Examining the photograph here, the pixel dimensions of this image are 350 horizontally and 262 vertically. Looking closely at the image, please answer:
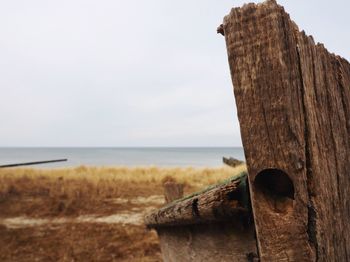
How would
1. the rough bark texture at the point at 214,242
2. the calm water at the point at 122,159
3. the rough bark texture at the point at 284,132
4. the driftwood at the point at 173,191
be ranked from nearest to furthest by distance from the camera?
the rough bark texture at the point at 284,132, the rough bark texture at the point at 214,242, the driftwood at the point at 173,191, the calm water at the point at 122,159

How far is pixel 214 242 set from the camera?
1.94 m

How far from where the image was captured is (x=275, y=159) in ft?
4.04

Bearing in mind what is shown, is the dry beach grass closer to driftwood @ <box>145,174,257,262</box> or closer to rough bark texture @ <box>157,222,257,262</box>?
rough bark texture @ <box>157,222,257,262</box>

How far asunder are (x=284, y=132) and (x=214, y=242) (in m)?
0.92

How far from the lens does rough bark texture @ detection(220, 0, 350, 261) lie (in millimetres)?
1212

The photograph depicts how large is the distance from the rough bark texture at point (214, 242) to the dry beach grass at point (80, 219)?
4459 mm

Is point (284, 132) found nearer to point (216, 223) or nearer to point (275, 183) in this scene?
point (275, 183)

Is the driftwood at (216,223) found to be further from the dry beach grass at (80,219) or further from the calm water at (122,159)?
the calm water at (122,159)

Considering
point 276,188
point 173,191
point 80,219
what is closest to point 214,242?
point 276,188

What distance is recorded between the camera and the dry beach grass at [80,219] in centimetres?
705

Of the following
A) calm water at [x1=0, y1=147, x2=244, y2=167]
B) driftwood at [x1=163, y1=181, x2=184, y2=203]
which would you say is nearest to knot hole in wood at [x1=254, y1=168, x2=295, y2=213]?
driftwood at [x1=163, y1=181, x2=184, y2=203]

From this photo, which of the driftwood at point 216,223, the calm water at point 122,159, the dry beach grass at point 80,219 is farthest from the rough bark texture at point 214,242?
the calm water at point 122,159

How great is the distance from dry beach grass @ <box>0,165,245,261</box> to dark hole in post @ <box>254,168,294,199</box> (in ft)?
18.6

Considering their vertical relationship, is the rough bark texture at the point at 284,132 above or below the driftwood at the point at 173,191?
above
